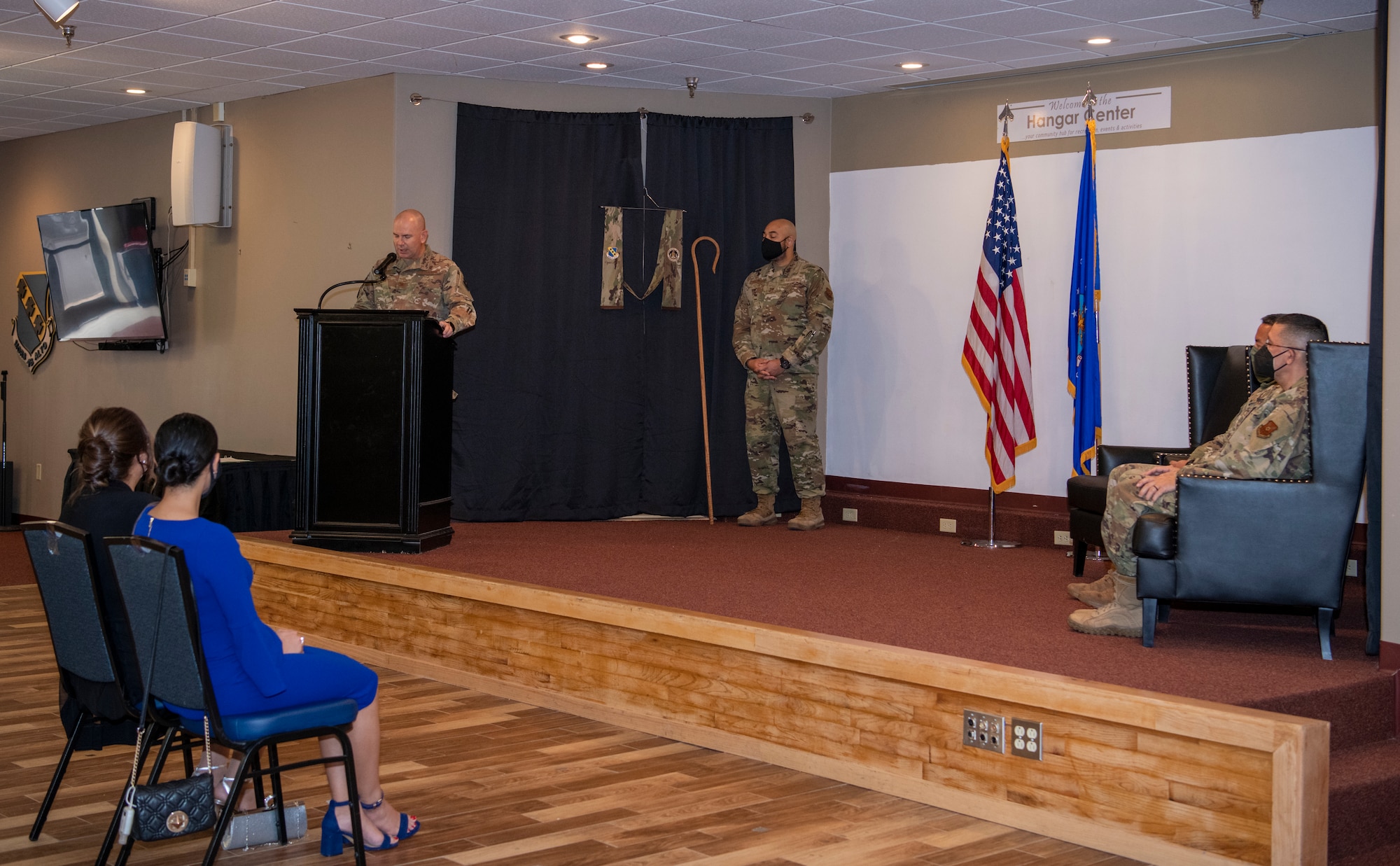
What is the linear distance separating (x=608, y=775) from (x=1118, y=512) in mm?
1915

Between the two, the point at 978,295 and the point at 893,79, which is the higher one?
the point at 893,79

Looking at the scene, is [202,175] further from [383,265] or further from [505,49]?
[383,265]

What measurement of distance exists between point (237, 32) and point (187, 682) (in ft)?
14.8

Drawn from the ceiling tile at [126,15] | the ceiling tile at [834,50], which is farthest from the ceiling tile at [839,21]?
the ceiling tile at [126,15]

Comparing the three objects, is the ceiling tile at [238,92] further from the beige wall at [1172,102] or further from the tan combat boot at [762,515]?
the tan combat boot at [762,515]

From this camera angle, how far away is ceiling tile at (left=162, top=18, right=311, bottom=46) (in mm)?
6344

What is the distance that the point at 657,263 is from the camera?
25.1 feet

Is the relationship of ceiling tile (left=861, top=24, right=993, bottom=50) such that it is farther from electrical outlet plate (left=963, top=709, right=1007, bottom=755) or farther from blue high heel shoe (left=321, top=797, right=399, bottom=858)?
blue high heel shoe (left=321, top=797, right=399, bottom=858)

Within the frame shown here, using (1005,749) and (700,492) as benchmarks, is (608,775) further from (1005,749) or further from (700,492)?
(700,492)

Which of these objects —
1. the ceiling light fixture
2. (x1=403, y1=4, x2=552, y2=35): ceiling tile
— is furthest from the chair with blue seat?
(x1=403, y1=4, x2=552, y2=35): ceiling tile

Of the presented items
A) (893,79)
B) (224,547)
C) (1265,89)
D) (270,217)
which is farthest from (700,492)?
(224,547)

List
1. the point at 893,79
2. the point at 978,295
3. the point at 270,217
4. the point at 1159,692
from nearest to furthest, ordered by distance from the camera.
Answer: the point at 1159,692
the point at 978,295
the point at 893,79
the point at 270,217

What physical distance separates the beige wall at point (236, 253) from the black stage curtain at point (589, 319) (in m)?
0.70

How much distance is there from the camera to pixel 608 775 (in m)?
4.17
